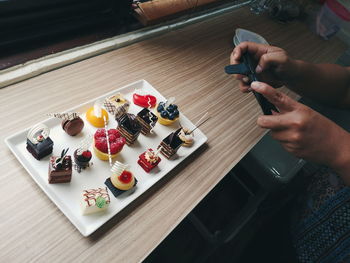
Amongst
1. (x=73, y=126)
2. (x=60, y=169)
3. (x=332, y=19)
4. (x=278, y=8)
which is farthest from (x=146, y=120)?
(x=332, y=19)

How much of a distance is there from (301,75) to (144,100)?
898 millimetres

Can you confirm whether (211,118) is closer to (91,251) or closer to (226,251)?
(91,251)

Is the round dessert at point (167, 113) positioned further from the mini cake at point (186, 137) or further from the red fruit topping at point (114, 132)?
the red fruit topping at point (114, 132)

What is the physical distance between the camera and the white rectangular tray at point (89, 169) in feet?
2.92

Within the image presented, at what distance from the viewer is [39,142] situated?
951 mm

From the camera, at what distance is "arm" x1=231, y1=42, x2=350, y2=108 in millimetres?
1406

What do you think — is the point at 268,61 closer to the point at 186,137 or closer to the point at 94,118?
the point at 186,137

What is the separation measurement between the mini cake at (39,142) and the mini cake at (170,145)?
449 millimetres

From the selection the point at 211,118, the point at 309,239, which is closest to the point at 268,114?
the point at 211,118

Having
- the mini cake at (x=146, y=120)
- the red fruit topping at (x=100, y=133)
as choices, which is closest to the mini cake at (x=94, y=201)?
the red fruit topping at (x=100, y=133)

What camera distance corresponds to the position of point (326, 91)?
61.1 inches

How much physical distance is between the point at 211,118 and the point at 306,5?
214 centimetres

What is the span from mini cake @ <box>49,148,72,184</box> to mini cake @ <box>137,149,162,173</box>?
282 mm

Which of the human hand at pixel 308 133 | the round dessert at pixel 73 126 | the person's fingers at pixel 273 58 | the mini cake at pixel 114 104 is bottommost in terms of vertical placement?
the human hand at pixel 308 133
